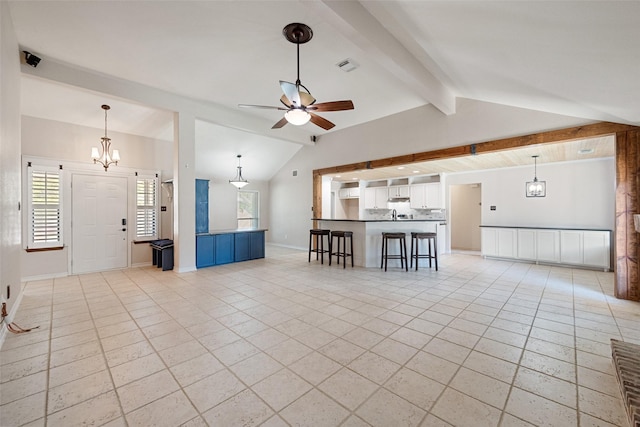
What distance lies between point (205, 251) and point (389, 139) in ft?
15.8

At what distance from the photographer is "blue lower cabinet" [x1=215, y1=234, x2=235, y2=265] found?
593 centimetres

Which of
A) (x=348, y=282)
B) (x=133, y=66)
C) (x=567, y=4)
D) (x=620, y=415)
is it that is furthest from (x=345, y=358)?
(x=133, y=66)

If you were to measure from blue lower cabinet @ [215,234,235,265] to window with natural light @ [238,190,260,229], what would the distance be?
3788mm

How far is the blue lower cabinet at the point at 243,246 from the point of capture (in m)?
6.34

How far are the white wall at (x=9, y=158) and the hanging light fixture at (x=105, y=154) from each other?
149cm

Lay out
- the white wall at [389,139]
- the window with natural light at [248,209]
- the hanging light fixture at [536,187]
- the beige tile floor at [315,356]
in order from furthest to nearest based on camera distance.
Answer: the window with natural light at [248,209], the hanging light fixture at [536,187], the white wall at [389,139], the beige tile floor at [315,356]

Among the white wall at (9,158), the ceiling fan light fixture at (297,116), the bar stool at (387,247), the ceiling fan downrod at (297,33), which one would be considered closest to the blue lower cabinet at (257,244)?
the bar stool at (387,247)

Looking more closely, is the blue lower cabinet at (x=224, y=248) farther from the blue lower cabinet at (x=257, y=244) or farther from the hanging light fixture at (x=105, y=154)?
the hanging light fixture at (x=105, y=154)

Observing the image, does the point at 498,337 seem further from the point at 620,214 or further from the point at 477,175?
the point at 477,175

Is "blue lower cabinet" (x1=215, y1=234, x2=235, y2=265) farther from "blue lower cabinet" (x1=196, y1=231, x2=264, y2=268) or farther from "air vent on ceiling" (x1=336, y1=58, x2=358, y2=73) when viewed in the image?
"air vent on ceiling" (x1=336, y1=58, x2=358, y2=73)

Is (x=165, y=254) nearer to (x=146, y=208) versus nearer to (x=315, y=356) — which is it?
(x=146, y=208)

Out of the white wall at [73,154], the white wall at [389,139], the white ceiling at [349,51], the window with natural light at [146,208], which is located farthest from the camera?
the window with natural light at [146,208]

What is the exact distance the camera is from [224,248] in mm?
6062

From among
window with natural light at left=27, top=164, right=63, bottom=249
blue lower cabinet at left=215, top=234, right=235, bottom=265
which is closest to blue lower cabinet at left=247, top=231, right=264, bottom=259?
blue lower cabinet at left=215, top=234, right=235, bottom=265
